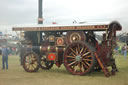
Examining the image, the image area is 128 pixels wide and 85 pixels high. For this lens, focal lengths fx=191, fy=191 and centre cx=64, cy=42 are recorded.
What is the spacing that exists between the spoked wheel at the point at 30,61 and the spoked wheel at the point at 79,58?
1725mm

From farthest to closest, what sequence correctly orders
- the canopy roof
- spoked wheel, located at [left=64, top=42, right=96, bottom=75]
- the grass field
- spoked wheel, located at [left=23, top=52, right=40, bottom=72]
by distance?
spoked wheel, located at [left=23, top=52, right=40, bottom=72], spoked wheel, located at [left=64, top=42, right=96, bottom=75], the canopy roof, the grass field

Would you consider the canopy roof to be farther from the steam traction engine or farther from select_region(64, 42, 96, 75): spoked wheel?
select_region(64, 42, 96, 75): spoked wheel

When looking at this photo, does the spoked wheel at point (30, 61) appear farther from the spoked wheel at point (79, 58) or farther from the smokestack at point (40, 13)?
the smokestack at point (40, 13)

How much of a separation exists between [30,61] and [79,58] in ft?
8.81

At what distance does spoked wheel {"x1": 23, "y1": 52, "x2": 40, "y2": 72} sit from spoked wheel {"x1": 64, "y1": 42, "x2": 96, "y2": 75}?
1725mm

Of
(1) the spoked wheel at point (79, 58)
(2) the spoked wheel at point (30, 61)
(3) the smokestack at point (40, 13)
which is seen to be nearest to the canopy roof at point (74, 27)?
(1) the spoked wheel at point (79, 58)

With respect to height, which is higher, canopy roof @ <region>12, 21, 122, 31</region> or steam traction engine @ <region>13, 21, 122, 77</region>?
canopy roof @ <region>12, 21, 122, 31</region>

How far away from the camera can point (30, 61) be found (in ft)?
31.9

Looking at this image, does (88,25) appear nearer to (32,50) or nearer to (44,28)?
(44,28)

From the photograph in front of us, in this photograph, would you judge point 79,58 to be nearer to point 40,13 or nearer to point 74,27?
point 74,27

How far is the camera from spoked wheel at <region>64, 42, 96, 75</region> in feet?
27.2

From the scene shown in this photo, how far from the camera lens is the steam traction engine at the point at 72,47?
8.45 m

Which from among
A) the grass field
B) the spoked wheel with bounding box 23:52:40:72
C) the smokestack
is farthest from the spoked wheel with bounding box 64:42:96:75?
the smokestack

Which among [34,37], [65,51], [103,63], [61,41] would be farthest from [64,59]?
[34,37]
